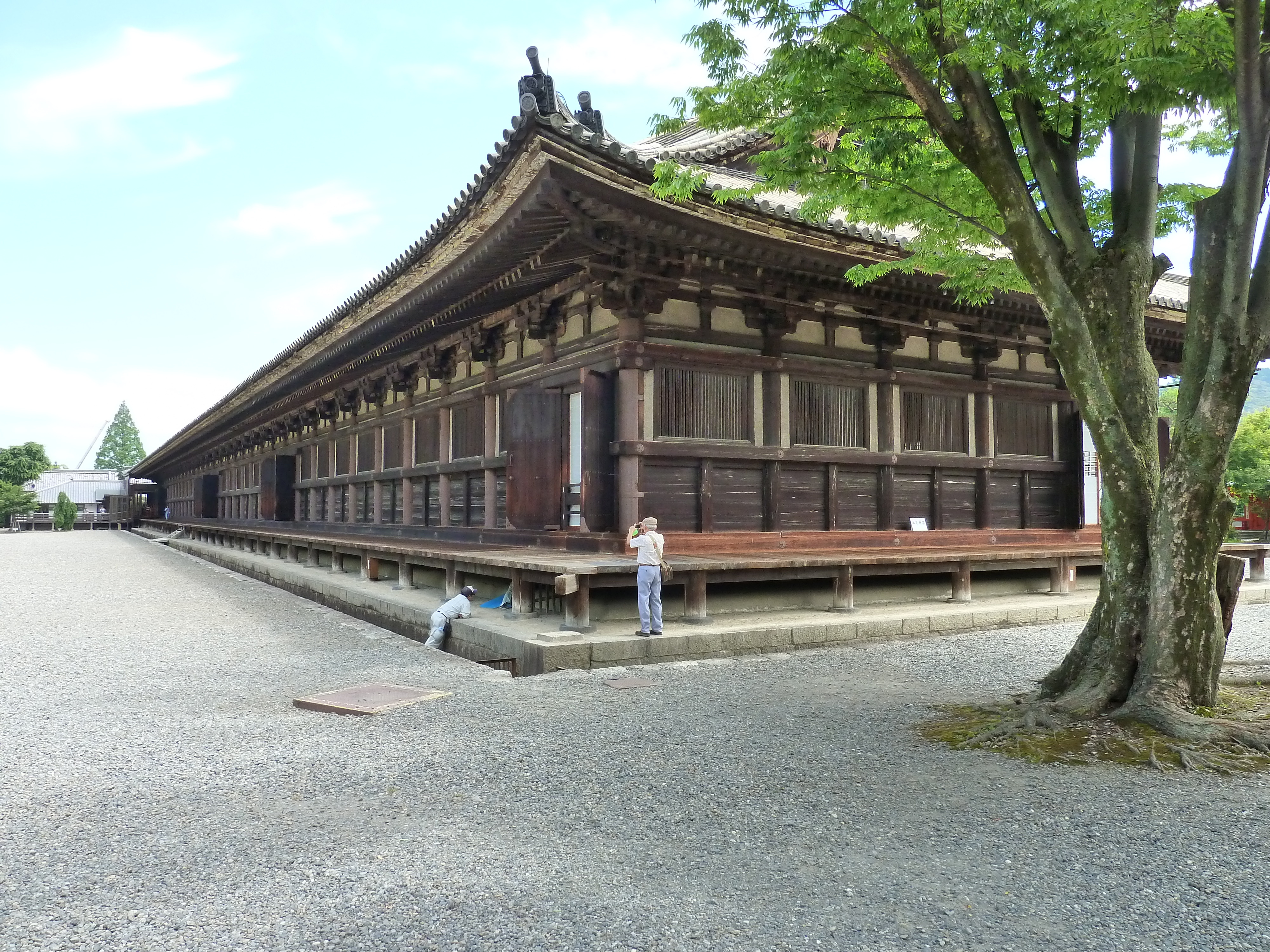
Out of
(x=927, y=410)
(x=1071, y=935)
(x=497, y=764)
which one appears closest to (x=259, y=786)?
(x=497, y=764)

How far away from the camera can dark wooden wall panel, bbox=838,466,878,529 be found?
11.8m

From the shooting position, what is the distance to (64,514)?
6156cm

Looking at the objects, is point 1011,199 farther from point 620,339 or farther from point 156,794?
point 156,794

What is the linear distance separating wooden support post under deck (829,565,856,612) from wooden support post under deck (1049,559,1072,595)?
3.82 meters

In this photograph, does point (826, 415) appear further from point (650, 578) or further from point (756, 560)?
point (650, 578)

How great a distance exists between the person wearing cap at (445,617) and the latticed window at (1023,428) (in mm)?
8754

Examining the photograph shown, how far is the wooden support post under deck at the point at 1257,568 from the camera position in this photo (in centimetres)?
A: 1402

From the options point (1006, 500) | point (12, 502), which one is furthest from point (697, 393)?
point (12, 502)

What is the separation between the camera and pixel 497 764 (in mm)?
4641

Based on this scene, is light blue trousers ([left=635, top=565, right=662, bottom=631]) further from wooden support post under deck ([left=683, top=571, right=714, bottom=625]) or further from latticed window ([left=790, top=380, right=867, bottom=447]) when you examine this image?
latticed window ([left=790, top=380, right=867, bottom=447])

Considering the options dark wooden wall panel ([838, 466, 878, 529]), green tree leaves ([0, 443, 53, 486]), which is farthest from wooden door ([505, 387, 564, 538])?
green tree leaves ([0, 443, 53, 486])

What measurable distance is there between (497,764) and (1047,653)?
20.4 feet

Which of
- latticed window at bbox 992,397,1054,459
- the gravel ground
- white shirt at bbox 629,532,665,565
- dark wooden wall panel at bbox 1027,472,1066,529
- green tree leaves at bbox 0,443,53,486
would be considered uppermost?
green tree leaves at bbox 0,443,53,486

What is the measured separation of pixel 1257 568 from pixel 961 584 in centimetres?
725
